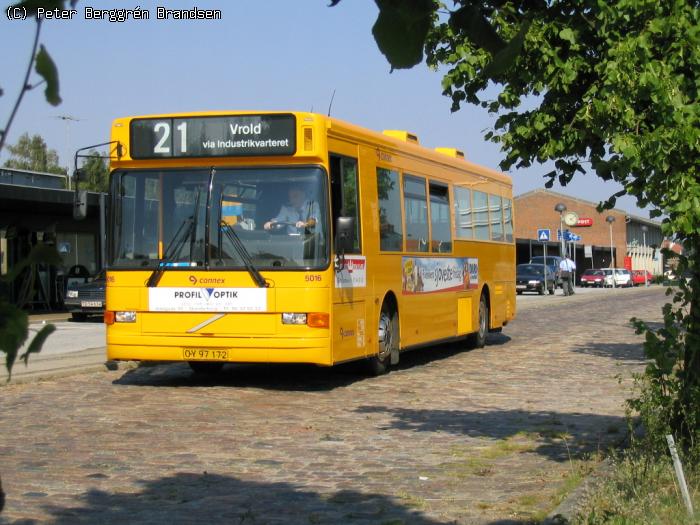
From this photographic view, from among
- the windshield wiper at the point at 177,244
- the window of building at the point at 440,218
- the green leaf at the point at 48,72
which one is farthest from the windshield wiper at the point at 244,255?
the green leaf at the point at 48,72

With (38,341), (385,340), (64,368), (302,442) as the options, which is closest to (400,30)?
(38,341)

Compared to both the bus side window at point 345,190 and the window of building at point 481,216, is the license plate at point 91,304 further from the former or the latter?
the bus side window at point 345,190

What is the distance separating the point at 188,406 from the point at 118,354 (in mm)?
1924

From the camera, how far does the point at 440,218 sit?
56.3 ft

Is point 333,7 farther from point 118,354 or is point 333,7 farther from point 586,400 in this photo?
point 118,354

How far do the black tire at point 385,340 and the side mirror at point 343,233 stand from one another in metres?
1.89

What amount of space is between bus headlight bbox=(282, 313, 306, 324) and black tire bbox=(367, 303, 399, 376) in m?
2.05

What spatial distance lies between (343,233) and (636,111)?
6153mm

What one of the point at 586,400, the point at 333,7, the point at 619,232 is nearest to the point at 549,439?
the point at 586,400

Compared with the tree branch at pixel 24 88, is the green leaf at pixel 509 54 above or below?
above

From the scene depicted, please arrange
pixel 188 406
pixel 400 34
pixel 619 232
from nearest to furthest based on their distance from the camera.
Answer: pixel 400 34, pixel 188 406, pixel 619 232

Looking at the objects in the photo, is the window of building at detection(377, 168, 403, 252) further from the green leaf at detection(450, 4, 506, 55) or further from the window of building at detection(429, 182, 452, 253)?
the green leaf at detection(450, 4, 506, 55)

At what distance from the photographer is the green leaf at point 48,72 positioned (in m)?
2.07

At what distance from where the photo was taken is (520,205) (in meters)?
116
